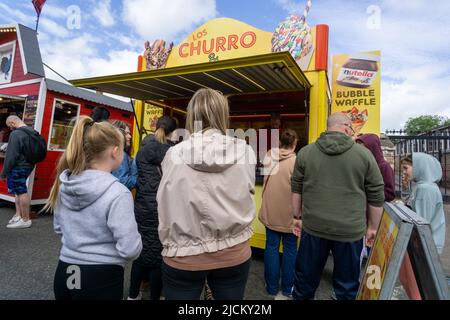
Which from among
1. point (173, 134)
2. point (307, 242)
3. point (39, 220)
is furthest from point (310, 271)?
point (39, 220)

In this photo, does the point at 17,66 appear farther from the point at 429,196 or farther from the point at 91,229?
the point at 429,196

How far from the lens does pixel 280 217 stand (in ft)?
9.63

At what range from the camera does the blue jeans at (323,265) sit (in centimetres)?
215

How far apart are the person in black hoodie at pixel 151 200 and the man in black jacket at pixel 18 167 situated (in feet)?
12.4

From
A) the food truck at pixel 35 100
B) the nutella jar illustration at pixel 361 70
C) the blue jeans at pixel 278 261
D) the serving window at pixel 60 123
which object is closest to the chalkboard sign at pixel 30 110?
the food truck at pixel 35 100

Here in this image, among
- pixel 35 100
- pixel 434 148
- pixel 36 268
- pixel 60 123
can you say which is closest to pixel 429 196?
pixel 36 268

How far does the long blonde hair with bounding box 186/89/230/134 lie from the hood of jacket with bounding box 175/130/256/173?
0.07m

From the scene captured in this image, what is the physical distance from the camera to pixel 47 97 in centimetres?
643

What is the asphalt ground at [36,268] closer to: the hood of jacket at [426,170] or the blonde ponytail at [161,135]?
the hood of jacket at [426,170]

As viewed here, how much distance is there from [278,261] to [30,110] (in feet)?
22.0

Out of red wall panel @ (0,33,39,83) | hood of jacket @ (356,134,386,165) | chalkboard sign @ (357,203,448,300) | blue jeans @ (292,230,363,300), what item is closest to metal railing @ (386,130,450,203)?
hood of jacket @ (356,134,386,165)

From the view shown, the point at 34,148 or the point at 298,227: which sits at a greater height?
the point at 34,148

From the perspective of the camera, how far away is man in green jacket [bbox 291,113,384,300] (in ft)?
7.04

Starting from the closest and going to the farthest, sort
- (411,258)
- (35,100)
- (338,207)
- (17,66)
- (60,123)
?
(411,258), (338,207), (35,100), (60,123), (17,66)
